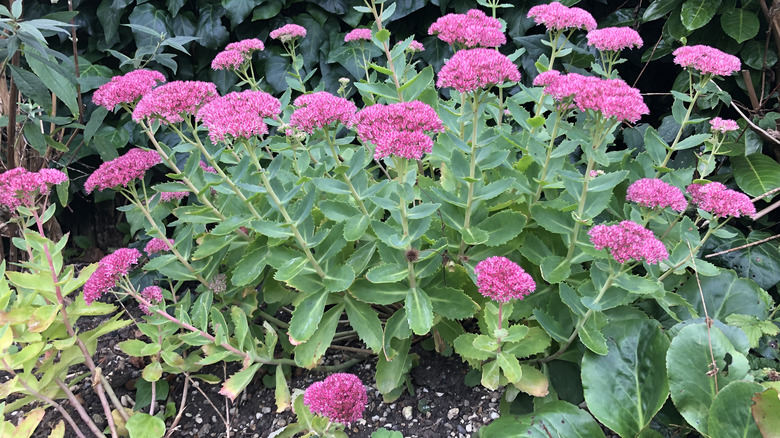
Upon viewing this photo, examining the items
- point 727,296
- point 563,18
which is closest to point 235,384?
point 563,18

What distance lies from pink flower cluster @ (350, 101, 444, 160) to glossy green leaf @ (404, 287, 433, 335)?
17.5 inches

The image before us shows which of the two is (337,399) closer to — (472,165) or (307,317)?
(307,317)

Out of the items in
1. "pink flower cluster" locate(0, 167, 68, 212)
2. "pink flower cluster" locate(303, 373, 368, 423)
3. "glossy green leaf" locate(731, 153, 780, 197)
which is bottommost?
"glossy green leaf" locate(731, 153, 780, 197)

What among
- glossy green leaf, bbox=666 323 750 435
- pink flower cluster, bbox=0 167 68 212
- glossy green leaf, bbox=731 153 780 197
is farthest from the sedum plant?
glossy green leaf, bbox=731 153 780 197

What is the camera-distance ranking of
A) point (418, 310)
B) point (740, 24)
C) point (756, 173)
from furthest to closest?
point (740, 24) → point (756, 173) → point (418, 310)

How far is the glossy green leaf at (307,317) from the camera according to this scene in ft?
5.21

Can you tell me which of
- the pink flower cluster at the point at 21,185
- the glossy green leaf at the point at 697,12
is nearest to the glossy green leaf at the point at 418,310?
the pink flower cluster at the point at 21,185

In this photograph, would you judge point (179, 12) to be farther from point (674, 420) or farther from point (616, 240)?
point (674, 420)

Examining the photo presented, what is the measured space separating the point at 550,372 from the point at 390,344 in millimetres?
528

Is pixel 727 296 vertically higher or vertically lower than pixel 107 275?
lower

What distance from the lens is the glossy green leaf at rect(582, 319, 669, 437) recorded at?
152 cm

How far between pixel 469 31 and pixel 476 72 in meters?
0.37

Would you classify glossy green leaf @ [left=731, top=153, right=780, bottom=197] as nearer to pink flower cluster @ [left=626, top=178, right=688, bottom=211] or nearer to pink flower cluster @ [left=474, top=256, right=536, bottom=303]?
pink flower cluster @ [left=626, top=178, right=688, bottom=211]

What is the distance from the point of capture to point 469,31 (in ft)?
5.58
